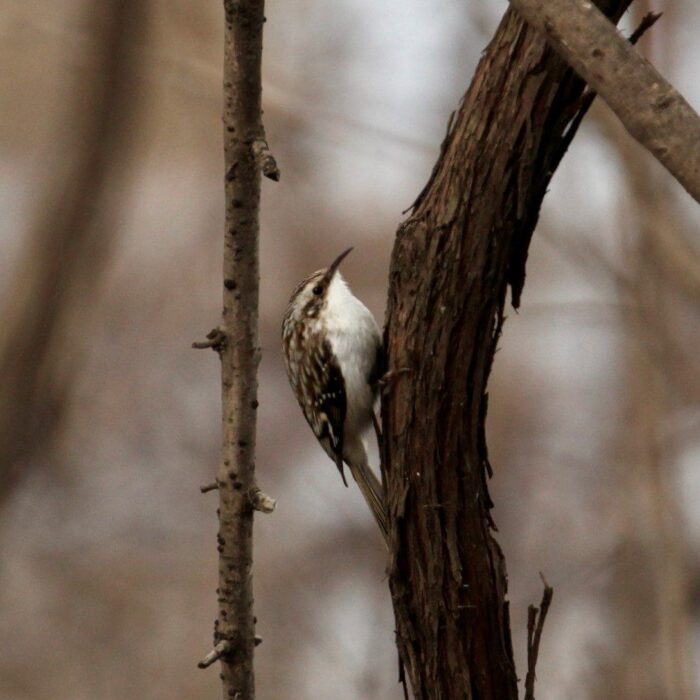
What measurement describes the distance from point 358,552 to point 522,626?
79 cm

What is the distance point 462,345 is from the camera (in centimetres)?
222

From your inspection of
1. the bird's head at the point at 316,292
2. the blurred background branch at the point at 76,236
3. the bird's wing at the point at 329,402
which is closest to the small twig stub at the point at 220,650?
the bird's wing at the point at 329,402

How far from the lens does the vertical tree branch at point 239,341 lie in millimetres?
2189

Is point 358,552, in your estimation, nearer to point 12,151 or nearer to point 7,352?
point 7,352

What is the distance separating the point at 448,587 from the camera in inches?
90.5

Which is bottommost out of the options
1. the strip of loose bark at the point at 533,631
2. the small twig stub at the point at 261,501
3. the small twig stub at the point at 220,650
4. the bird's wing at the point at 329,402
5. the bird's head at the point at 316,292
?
the strip of loose bark at the point at 533,631

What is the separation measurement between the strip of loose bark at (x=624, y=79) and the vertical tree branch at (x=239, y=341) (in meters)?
0.75

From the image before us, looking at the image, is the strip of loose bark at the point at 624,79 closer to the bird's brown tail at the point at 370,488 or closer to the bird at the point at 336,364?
the bird at the point at 336,364

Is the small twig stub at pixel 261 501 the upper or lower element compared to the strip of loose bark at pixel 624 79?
lower

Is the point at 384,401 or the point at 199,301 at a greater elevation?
the point at 199,301

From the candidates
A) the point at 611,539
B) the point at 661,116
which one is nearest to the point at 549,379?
the point at 611,539

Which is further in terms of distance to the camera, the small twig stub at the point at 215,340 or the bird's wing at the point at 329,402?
the bird's wing at the point at 329,402

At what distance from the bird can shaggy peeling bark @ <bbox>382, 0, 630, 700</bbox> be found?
2.64 feet

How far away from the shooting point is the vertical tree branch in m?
2.19
